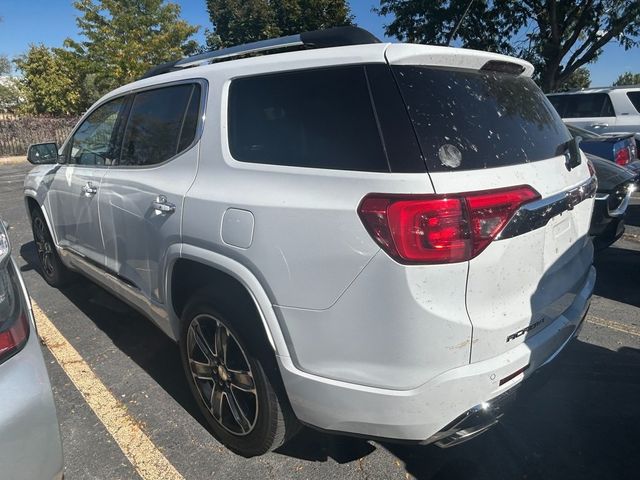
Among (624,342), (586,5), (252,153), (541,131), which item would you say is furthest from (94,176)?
(586,5)

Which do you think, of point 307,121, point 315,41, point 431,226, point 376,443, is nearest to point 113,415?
point 376,443

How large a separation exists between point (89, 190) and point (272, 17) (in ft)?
106

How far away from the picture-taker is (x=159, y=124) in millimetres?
2885

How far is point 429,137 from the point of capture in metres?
1.73

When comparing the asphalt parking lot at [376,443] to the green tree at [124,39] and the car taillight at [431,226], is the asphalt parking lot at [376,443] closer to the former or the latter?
the car taillight at [431,226]

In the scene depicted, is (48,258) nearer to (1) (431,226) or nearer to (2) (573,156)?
(1) (431,226)

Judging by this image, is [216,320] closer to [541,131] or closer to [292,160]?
[292,160]

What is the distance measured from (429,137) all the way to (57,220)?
→ 3.56 meters

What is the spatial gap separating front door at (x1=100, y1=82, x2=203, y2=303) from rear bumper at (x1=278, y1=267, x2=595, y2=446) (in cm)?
106

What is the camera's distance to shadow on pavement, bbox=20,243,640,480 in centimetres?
229

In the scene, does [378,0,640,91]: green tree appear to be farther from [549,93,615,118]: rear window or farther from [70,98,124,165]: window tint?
[70,98,124,165]: window tint

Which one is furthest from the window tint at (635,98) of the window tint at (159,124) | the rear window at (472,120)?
the window tint at (159,124)

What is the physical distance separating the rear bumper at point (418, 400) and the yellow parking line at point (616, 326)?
85.4 inches

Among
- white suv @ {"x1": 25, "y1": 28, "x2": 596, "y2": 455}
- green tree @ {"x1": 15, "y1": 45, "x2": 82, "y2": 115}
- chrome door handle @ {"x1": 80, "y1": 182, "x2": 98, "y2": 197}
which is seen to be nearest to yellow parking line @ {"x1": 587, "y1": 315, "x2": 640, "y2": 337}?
white suv @ {"x1": 25, "y1": 28, "x2": 596, "y2": 455}
